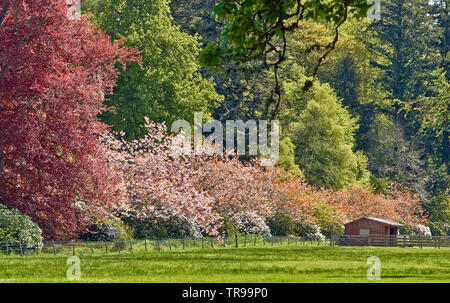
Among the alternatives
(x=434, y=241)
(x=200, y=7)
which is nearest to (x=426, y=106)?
(x=434, y=241)

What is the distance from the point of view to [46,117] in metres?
29.2

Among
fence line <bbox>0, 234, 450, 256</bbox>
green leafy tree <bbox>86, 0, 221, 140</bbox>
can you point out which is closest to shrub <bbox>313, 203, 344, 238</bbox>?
fence line <bbox>0, 234, 450, 256</bbox>

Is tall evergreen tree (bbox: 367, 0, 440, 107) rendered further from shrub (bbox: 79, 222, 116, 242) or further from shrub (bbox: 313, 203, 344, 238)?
shrub (bbox: 79, 222, 116, 242)

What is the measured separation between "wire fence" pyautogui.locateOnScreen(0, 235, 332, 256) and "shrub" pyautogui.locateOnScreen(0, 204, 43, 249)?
18cm

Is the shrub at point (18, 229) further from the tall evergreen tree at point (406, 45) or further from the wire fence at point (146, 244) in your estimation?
the tall evergreen tree at point (406, 45)

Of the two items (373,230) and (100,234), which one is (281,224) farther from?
(100,234)

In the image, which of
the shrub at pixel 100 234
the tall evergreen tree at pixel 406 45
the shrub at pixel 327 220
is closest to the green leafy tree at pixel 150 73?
the shrub at pixel 327 220

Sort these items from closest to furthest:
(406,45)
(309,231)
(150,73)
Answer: (150,73) → (309,231) → (406,45)

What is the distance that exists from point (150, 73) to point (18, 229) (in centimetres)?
2446

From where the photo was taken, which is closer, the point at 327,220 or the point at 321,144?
the point at 327,220

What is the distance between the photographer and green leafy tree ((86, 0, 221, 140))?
167 ft

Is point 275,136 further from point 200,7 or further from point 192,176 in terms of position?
point 192,176

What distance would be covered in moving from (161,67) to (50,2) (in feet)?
76.7

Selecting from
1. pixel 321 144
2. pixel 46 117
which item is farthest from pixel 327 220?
pixel 46 117
